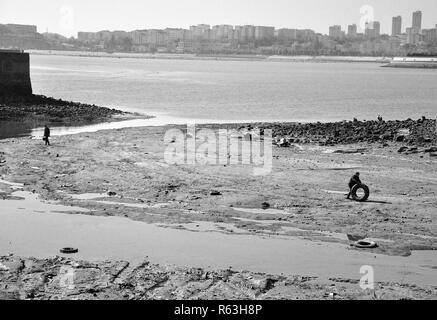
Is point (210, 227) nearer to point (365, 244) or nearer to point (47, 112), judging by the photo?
point (365, 244)

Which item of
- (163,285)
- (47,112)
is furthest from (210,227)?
(47,112)

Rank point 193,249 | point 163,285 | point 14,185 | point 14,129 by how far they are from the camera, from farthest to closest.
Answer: point 14,129 → point 14,185 → point 193,249 → point 163,285

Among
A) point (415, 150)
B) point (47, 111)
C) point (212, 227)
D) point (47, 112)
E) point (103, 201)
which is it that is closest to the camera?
point (212, 227)

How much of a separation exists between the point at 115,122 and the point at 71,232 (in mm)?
32564

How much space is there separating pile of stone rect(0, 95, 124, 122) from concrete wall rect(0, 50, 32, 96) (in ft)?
7.20

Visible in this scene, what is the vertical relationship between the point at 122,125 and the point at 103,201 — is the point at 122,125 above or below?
below

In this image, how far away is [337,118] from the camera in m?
59.6

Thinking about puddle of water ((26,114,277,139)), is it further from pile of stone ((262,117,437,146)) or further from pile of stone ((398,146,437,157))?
pile of stone ((398,146,437,157))

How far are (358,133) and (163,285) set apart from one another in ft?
82.7

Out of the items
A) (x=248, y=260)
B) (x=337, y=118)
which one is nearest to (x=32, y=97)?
(x=337, y=118)

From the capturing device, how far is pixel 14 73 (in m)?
62.1

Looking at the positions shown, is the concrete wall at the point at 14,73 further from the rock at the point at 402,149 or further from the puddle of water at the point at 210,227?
the puddle of water at the point at 210,227

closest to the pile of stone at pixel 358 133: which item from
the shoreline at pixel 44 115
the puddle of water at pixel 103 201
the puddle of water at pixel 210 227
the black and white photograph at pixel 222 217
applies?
the black and white photograph at pixel 222 217

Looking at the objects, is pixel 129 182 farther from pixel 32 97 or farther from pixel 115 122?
pixel 32 97
